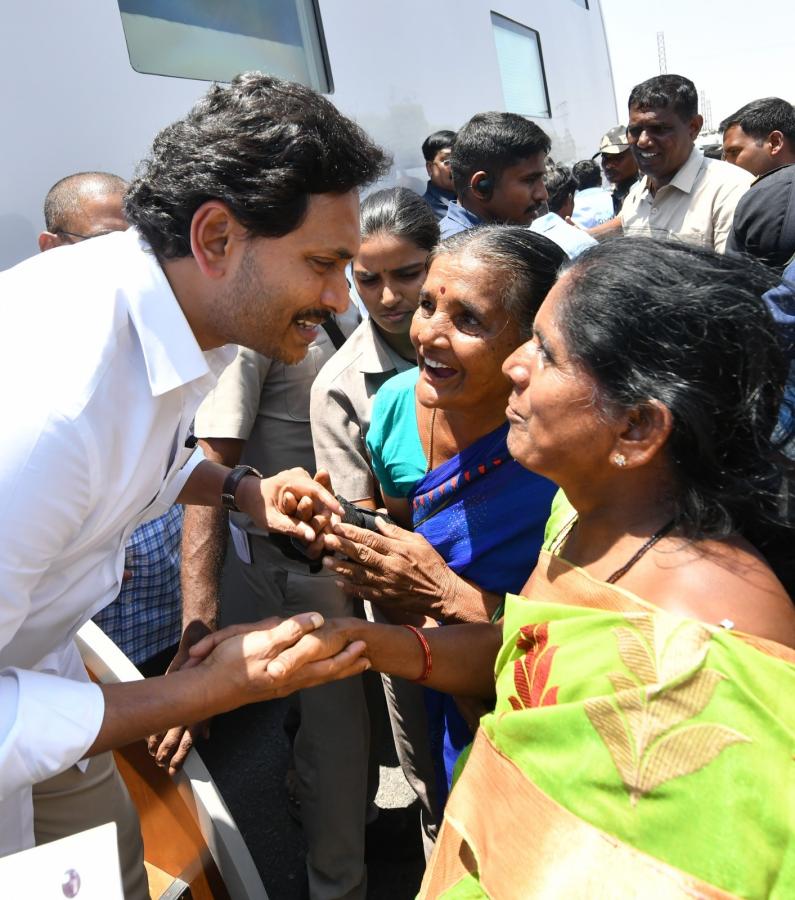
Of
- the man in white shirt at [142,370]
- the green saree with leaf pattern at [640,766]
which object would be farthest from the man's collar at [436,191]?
the green saree with leaf pattern at [640,766]

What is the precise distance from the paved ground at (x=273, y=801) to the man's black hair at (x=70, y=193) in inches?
55.4

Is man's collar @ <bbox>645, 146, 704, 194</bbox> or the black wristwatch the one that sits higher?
man's collar @ <bbox>645, 146, 704, 194</bbox>

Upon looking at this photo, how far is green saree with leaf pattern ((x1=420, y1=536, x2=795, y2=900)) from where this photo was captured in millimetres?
967

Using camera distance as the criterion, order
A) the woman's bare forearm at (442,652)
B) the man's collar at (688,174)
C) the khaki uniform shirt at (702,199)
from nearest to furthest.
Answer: the woman's bare forearm at (442,652) < the khaki uniform shirt at (702,199) < the man's collar at (688,174)

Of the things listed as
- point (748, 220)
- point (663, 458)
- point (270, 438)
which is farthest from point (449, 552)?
point (748, 220)

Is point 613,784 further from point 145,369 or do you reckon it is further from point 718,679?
point 145,369

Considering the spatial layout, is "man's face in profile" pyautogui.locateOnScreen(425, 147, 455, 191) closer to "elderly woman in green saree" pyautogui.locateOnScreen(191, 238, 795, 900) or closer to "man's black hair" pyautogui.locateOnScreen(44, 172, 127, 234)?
"man's black hair" pyautogui.locateOnScreen(44, 172, 127, 234)

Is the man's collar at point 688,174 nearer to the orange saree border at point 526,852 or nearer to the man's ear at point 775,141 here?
the man's ear at point 775,141

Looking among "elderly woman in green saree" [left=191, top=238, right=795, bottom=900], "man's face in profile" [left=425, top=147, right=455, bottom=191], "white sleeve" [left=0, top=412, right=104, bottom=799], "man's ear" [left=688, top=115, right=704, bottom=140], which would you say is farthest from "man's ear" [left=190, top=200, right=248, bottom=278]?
"man's ear" [left=688, top=115, right=704, bottom=140]

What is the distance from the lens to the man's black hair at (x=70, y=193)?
2.51 m

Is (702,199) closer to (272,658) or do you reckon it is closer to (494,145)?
(494,145)

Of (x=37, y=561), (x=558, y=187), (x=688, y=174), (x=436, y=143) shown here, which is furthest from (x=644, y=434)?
(x=558, y=187)

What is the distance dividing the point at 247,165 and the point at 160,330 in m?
0.36

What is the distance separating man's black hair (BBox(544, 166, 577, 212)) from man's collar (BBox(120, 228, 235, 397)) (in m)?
4.56
